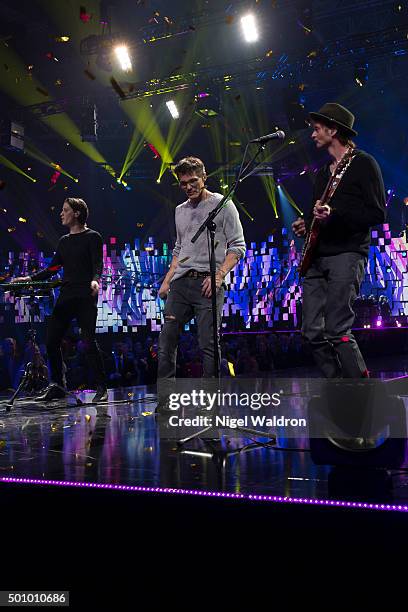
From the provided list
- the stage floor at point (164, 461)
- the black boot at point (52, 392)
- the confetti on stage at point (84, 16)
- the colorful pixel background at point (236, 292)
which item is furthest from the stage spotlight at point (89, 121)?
the stage floor at point (164, 461)

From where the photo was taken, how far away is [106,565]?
2434 mm

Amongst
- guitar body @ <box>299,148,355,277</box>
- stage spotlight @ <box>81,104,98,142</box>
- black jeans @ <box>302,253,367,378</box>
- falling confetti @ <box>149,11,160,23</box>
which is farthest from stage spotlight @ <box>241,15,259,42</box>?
black jeans @ <box>302,253,367,378</box>

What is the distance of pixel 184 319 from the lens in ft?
13.9

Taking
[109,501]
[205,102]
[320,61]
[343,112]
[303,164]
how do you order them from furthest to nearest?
[303,164]
[205,102]
[320,61]
[343,112]
[109,501]

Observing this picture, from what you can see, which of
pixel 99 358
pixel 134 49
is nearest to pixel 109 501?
pixel 99 358

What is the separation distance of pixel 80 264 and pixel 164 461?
3046 millimetres

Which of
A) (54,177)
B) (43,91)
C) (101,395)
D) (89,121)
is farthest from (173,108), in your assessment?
(101,395)

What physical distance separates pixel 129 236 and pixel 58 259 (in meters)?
11.3

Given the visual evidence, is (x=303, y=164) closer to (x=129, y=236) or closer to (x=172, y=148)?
(x=172, y=148)

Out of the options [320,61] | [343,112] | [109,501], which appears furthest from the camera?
[320,61]

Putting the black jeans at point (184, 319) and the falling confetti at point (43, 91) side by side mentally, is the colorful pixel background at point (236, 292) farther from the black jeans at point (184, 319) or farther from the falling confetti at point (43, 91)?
the black jeans at point (184, 319)

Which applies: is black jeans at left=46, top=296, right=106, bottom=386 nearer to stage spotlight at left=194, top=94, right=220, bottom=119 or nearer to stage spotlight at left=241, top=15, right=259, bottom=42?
stage spotlight at left=241, top=15, right=259, bottom=42

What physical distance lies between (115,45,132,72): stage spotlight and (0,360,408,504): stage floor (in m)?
7.30

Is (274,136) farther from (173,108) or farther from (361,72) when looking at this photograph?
(173,108)
